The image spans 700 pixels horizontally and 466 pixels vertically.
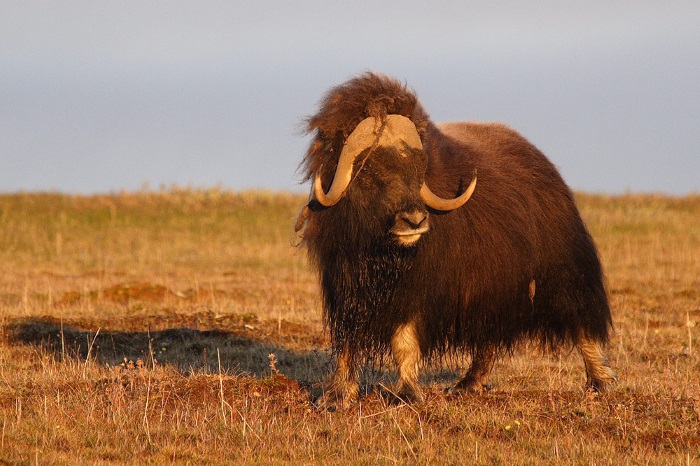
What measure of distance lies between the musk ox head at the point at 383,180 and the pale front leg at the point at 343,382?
112cm

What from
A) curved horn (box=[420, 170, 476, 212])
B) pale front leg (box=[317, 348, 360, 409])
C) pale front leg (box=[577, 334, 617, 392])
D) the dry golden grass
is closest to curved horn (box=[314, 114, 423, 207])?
curved horn (box=[420, 170, 476, 212])

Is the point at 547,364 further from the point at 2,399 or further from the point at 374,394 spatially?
the point at 2,399

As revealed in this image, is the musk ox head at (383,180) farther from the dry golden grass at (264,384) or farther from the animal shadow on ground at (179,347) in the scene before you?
the animal shadow on ground at (179,347)

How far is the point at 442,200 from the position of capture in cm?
637

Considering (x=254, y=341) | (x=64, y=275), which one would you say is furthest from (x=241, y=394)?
(x=64, y=275)

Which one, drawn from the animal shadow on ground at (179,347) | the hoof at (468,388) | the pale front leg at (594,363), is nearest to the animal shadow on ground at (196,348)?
the animal shadow on ground at (179,347)

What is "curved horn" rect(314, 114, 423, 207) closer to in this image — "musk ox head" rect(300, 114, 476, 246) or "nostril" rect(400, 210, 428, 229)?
"musk ox head" rect(300, 114, 476, 246)

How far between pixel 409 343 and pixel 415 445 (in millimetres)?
1270

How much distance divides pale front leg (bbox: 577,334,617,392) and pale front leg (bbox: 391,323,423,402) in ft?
6.58

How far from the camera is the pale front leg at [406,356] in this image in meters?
6.55

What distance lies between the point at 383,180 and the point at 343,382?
5.11 ft

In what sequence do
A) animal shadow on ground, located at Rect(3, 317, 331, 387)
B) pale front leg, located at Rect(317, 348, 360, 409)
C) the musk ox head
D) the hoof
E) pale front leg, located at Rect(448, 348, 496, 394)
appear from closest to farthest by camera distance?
the musk ox head → pale front leg, located at Rect(317, 348, 360, 409) → the hoof → pale front leg, located at Rect(448, 348, 496, 394) → animal shadow on ground, located at Rect(3, 317, 331, 387)

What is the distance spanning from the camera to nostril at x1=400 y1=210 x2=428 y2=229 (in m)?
5.95

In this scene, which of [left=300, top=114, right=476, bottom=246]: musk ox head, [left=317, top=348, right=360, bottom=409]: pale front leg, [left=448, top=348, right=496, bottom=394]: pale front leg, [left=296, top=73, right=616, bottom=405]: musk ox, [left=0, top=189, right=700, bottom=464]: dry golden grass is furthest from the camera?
[left=448, top=348, right=496, bottom=394]: pale front leg
